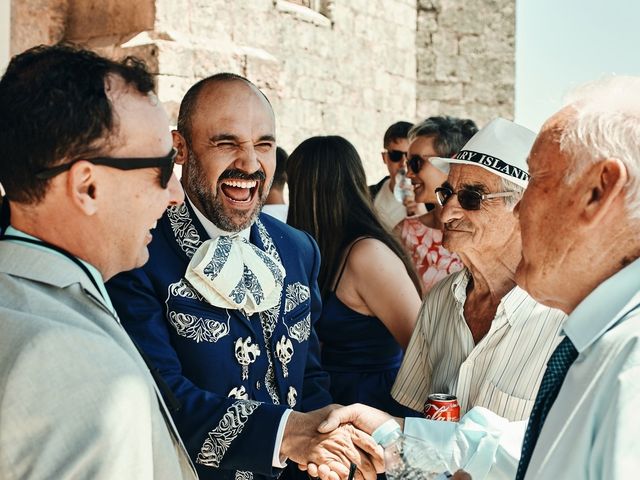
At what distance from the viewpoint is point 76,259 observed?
180 centimetres

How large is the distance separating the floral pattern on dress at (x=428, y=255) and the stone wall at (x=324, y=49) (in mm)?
2028

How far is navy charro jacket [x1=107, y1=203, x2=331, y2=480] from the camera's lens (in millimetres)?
2678

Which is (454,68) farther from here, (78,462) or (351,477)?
(78,462)

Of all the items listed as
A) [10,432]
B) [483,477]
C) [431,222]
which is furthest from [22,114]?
[431,222]

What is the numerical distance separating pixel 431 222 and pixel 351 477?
276 cm

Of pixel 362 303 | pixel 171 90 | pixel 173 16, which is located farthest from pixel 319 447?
pixel 173 16

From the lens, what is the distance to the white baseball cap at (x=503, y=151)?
313 cm

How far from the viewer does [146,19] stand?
613 cm

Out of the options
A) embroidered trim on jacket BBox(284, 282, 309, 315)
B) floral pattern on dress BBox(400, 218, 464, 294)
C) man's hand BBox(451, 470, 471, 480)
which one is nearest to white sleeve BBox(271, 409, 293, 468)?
embroidered trim on jacket BBox(284, 282, 309, 315)

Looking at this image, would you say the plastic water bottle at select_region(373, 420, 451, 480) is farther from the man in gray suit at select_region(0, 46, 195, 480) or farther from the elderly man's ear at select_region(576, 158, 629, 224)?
the elderly man's ear at select_region(576, 158, 629, 224)

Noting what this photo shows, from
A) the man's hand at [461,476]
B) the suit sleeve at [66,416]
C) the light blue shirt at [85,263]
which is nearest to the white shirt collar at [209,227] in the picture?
the light blue shirt at [85,263]

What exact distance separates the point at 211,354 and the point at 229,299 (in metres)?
0.18

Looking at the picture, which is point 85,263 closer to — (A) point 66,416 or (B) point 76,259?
(B) point 76,259

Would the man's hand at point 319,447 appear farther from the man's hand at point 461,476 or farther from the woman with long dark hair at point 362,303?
the woman with long dark hair at point 362,303
